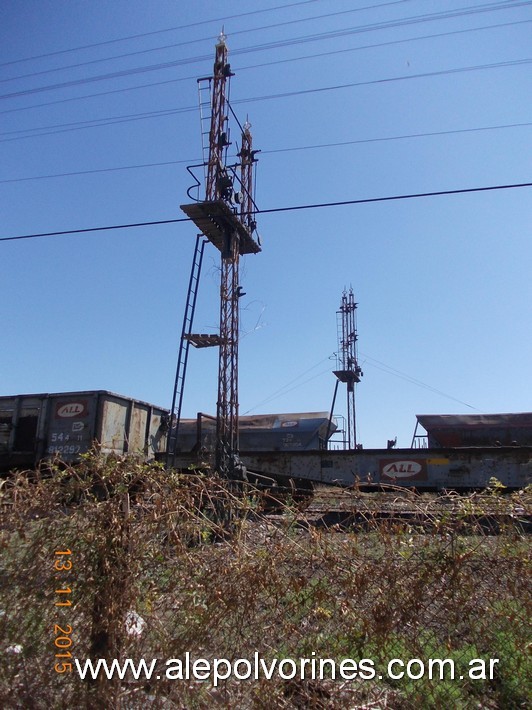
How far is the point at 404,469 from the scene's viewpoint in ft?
41.4

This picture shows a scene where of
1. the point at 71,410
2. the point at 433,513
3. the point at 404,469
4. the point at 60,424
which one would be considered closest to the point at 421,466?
the point at 404,469

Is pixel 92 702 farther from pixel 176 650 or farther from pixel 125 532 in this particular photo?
pixel 125 532

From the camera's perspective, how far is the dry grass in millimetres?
2799

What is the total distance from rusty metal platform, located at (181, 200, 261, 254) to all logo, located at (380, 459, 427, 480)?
7.65 meters

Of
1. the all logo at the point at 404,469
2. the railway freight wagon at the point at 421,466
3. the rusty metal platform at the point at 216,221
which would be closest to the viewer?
the railway freight wagon at the point at 421,466

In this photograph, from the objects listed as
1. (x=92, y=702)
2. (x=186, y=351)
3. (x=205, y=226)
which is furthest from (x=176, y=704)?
(x=205, y=226)

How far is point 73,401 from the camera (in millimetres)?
12070

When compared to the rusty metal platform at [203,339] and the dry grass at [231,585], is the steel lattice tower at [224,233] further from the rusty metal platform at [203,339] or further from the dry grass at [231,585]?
the dry grass at [231,585]
